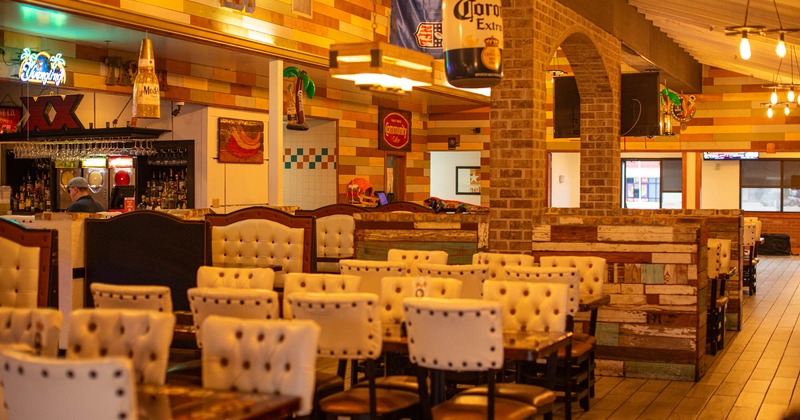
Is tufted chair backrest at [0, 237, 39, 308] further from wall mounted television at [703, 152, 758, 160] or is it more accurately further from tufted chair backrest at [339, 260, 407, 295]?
wall mounted television at [703, 152, 758, 160]

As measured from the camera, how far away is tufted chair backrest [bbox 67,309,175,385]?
14.6ft

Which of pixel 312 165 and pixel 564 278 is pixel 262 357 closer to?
pixel 564 278

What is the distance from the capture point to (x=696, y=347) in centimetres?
853

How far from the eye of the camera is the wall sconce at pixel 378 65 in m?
5.75

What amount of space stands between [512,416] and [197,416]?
6.39 feet

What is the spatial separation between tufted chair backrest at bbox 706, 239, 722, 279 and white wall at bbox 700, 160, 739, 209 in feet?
48.5

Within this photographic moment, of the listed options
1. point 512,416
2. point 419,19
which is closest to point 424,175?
point 419,19

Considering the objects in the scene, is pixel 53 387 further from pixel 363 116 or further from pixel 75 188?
pixel 363 116

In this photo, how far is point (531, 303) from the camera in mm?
6117

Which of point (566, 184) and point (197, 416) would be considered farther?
point (566, 184)

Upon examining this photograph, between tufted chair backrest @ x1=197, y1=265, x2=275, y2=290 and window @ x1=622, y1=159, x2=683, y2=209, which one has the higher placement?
window @ x1=622, y1=159, x2=683, y2=209

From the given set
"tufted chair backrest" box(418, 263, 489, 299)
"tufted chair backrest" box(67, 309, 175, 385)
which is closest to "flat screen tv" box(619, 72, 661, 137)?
"tufted chair backrest" box(418, 263, 489, 299)

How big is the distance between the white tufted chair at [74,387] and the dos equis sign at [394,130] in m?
14.5

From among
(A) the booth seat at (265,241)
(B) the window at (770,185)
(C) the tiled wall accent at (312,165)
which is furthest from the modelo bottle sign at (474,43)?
(B) the window at (770,185)
